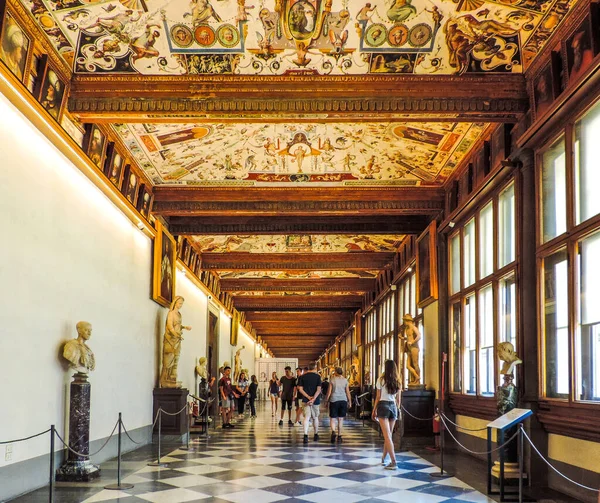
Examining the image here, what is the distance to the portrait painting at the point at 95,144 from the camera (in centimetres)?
1079

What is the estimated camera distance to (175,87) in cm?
966

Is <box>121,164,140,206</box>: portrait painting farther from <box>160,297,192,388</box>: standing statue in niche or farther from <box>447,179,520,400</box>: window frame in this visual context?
<box>447,179,520,400</box>: window frame

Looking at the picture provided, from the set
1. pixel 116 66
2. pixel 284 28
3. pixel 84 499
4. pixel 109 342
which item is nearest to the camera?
pixel 84 499

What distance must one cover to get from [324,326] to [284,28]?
130 feet

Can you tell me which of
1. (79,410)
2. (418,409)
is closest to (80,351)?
(79,410)

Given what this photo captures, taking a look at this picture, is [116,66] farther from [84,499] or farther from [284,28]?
[84,499]

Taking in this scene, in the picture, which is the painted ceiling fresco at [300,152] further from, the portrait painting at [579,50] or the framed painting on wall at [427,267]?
the portrait painting at [579,50]

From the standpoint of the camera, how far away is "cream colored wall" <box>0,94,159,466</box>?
26.7ft

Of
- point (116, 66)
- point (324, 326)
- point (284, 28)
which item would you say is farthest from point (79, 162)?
point (324, 326)

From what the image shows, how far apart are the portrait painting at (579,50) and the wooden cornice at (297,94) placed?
57.8 inches

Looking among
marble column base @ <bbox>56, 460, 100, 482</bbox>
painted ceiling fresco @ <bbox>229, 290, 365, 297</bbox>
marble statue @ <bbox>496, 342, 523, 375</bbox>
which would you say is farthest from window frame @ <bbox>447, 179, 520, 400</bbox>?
painted ceiling fresco @ <bbox>229, 290, 365, 297</bbox>

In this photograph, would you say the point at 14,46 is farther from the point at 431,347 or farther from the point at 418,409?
the point at 431,347

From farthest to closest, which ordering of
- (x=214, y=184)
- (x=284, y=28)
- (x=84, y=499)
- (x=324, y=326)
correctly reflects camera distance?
(x=324, y=326)
(x=214, y=184)
(x=284, y=28)
(x=84, y=499)

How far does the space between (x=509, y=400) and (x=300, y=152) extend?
628cm
